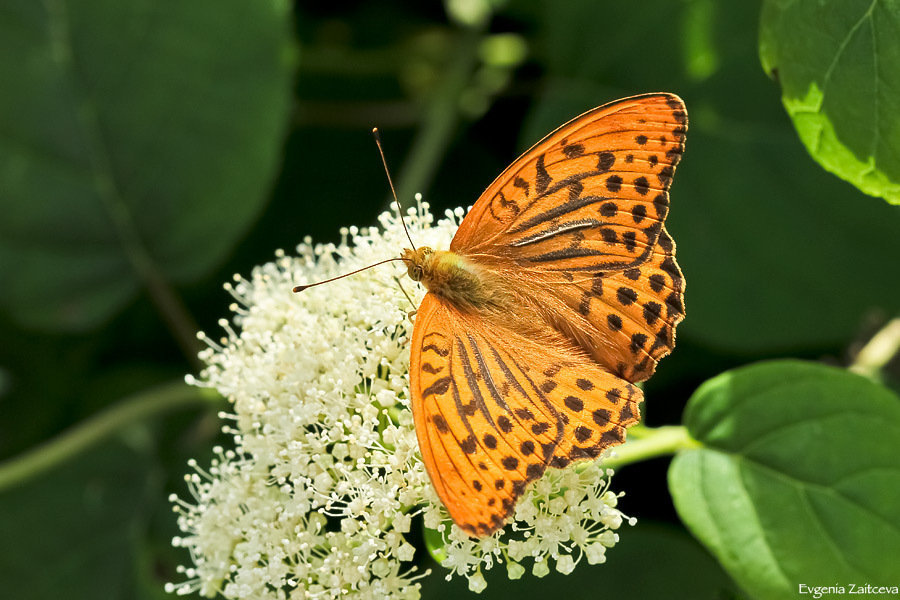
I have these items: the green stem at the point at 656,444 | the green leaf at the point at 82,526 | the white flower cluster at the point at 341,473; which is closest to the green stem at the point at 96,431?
the green leaf at the point at 82,526

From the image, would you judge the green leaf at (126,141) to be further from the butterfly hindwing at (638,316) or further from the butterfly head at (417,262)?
the butterfly hindwing at (638,316)

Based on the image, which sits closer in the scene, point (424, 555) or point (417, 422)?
point (417, 422)

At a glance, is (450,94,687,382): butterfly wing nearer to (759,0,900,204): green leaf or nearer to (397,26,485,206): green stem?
(759,0,900,204): green leaf

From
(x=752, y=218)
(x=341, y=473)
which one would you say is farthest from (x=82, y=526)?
(x=752, y=218)

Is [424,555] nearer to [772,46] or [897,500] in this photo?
Answer: [897,500]

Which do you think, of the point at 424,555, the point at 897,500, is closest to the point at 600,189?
the point at 897,500

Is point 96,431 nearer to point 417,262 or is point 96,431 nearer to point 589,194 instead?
point 417,262
